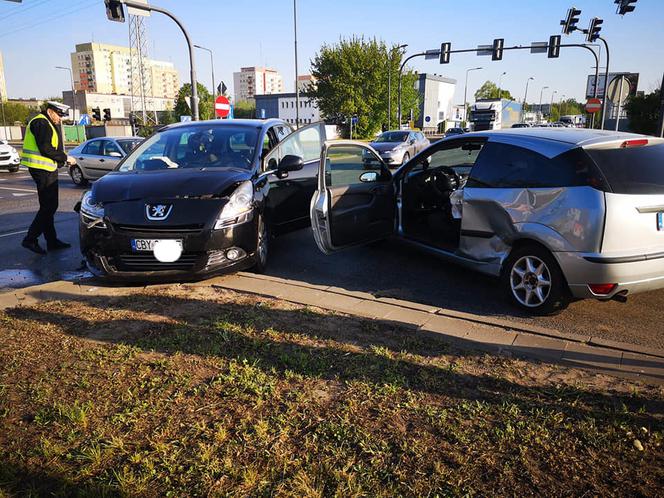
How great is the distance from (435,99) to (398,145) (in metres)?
85.1

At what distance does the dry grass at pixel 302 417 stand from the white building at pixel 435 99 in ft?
284

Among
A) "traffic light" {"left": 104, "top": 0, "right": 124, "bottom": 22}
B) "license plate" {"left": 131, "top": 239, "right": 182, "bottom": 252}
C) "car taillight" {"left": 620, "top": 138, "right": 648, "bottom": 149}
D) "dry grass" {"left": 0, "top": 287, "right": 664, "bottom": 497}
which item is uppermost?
"traffic light" {"left": 104, "top": 0, "right": 124, "bottom": 22}

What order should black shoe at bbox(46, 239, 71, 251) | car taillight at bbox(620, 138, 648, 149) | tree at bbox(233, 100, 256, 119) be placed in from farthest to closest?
1. tree at bbox(233, 100, 256, 119)
2. black shoe at bbox(46, 239, 71, 251)
3. car taillight at bbox(620, 138, 648, 149)

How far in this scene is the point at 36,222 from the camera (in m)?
7.18

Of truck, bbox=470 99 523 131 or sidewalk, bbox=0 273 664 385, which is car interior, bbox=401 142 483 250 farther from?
truck, bbox=470 99 523 131

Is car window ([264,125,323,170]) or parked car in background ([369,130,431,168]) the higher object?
car window ([264,125,323,170])

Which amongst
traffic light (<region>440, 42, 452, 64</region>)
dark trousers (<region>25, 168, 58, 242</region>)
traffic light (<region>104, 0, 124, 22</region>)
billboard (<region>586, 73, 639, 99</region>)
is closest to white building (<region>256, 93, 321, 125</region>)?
billboard (<region>586, 73, 639, 99</region>)

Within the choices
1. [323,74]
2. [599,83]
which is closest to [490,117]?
[599,83]

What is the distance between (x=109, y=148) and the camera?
1577cm

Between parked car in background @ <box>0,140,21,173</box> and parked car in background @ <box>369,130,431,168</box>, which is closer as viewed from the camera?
parked car in background @ <box>0,140,21,173</box>

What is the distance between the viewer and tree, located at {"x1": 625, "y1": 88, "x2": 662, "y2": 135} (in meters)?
23.8

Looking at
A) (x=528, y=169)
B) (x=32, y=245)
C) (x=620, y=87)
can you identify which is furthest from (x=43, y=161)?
(x=620, y=87)

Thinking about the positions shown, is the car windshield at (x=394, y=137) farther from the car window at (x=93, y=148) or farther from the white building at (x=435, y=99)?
the white building at (x=435, y=99)

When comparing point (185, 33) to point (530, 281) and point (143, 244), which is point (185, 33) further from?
point (530, 281)
